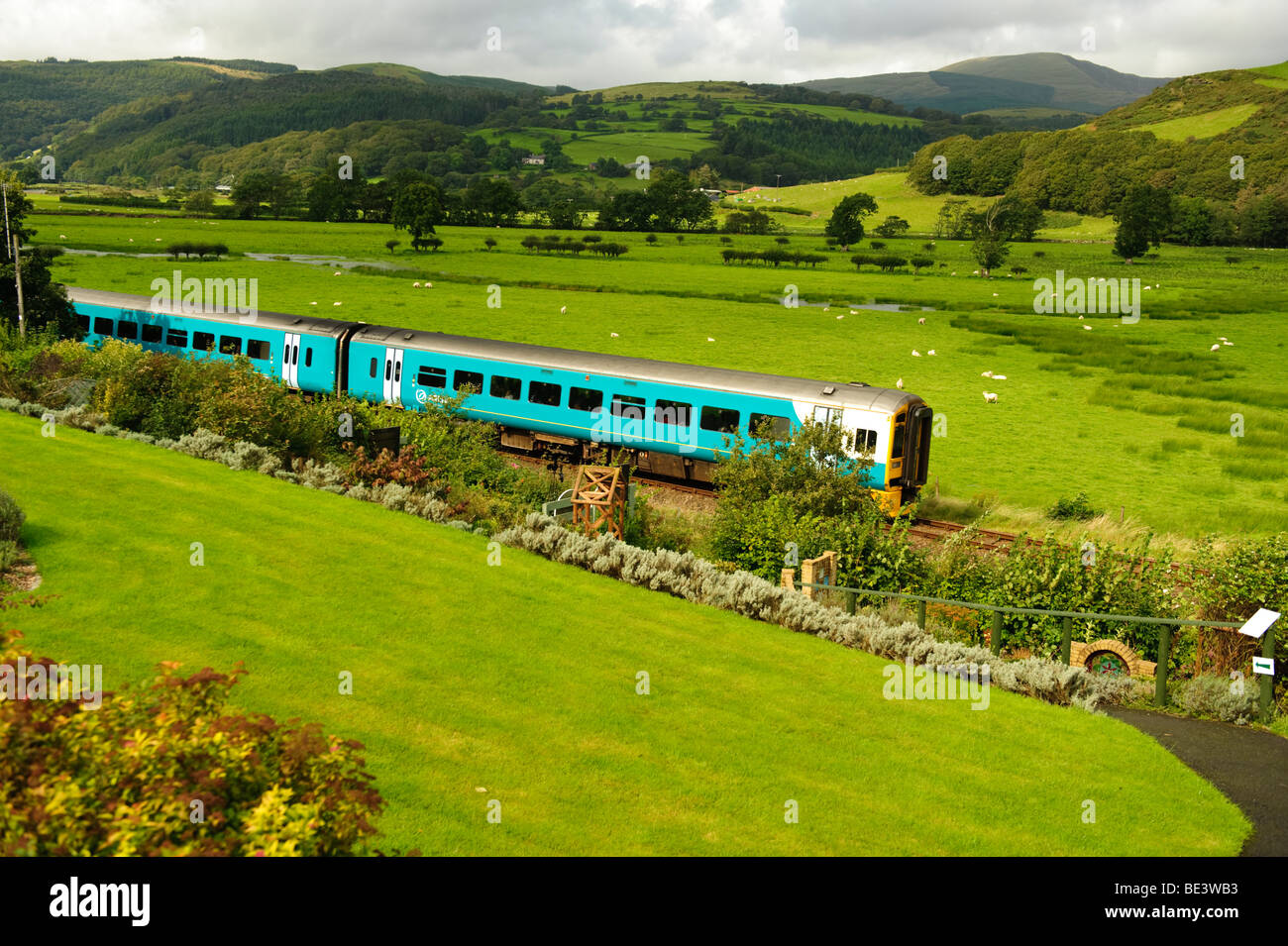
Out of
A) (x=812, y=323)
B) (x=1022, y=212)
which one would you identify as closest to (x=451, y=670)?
(x=812, y=323)

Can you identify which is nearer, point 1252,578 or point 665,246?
point 1252,578

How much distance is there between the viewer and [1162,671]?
13.4 m

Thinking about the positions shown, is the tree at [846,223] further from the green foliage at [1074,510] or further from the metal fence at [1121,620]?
the metal fence at [1121,620]

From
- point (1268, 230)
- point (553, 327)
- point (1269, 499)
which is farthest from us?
point (1268, 230)

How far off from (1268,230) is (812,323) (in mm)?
100444

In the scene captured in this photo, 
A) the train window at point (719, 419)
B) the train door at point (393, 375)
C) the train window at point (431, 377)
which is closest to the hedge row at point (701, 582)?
the train window at point (719, 419)

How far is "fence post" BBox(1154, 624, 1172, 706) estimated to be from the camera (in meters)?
13.2

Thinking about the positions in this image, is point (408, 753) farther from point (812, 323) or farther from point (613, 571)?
point (812, 323)

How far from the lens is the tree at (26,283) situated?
3288cm

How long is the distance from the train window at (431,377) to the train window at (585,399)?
15.2 ft

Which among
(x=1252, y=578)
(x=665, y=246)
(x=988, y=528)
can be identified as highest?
(x=665, y=246)

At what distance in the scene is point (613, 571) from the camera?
16.4 metres

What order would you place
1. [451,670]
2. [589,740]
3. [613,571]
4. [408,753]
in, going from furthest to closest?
[613,571] → [451,670] → [589,740] → [408,753]
